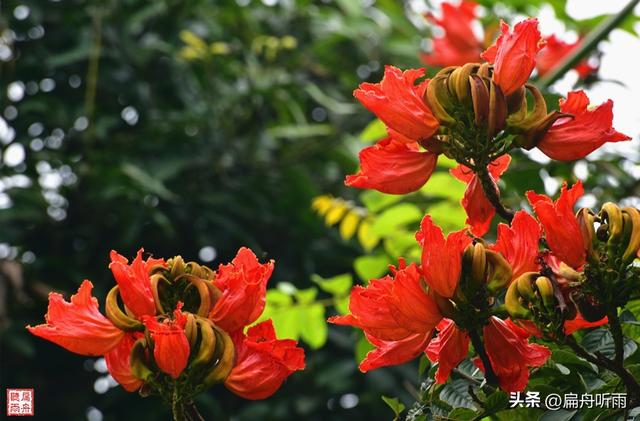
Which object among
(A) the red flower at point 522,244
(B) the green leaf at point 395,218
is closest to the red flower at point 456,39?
(B) the green leaf at point 395,218

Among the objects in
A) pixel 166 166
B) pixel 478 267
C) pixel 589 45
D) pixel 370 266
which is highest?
pixel 478 267

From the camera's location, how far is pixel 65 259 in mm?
2703

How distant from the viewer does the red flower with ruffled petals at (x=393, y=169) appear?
910 mm

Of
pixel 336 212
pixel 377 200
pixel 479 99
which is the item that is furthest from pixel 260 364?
pixel 336 212

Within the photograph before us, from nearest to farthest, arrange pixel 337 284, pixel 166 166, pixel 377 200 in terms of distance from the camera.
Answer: pixel 337 284
pixel 377 200
pixel 166 166

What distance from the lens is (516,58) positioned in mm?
860

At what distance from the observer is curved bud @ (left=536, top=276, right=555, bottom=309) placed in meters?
0.76

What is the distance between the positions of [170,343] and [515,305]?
249mm

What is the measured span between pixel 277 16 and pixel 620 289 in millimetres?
2711

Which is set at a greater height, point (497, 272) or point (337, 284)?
point (497, 272)

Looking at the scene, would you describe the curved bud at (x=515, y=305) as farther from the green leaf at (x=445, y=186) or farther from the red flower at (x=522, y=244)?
the green leaf at (x=445, y=186)

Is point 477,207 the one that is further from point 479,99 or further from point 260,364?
point 260,364

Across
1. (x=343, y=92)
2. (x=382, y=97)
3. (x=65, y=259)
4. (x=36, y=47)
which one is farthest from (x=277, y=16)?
(x=382, y=97)

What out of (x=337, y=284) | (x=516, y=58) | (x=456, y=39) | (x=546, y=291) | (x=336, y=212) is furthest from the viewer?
(x=456, y=39)
